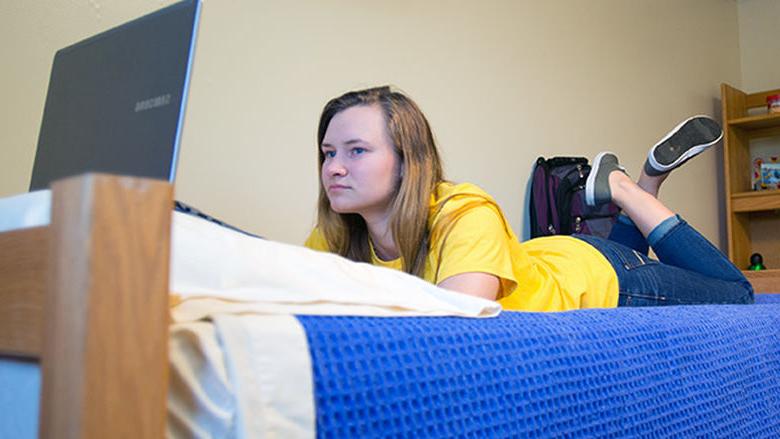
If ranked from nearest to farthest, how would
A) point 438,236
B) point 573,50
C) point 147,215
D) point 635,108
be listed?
point 147,215 < point 438,236 < point 573,50 < point 635,108

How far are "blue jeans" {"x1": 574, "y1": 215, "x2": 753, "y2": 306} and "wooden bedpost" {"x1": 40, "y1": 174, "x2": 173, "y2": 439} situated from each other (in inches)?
51.9

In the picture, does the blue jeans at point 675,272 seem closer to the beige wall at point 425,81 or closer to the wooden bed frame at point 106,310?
the beige wall at point 425,81

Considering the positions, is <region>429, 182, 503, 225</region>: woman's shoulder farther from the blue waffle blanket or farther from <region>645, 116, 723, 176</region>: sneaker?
<region>645, 116, 723, 176</region>: sneaker

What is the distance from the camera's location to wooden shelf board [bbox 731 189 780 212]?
3621 millimetres

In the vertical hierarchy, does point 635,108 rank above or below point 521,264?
above

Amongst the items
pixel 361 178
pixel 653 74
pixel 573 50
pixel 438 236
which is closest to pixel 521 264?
pixel 438 236

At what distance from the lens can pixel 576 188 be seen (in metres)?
2.70

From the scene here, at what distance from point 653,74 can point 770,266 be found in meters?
1.27

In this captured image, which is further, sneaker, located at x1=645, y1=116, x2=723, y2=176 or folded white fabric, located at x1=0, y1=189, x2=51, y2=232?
sneaker, located at x1=645, y1=116, x2=723, y2=176

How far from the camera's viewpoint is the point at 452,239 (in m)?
1.32

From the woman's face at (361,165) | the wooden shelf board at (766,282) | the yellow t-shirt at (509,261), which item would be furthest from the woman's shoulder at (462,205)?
the wooden shelf board at (766,282)

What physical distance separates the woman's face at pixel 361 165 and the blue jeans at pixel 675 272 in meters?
0.55

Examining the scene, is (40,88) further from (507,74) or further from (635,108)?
(635,108)


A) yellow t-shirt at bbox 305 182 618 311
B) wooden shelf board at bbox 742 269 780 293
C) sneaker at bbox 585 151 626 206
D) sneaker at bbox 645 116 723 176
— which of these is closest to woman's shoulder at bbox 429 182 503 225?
yellow t-shirt at bbox 305 182 618 311
